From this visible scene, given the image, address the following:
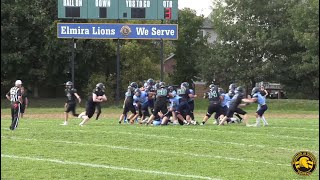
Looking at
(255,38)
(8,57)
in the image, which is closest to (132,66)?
(8,57)

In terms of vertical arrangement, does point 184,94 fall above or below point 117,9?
below

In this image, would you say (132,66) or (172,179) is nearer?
(172,179)

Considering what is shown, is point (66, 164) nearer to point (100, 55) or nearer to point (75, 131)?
point (75, 131)

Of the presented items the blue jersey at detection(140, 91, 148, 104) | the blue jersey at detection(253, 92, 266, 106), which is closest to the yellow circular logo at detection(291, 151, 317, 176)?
the blue jersey at detection(253, 92, 266, 106)

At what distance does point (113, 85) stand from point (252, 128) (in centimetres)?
2597

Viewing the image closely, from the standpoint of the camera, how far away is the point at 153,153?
42.6ft

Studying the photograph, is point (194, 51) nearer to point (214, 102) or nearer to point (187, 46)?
point (187, 46)

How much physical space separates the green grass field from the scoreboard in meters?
14.9

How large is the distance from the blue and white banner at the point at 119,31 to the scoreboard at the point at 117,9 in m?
0.84

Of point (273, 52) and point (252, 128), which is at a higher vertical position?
point (273, 52)

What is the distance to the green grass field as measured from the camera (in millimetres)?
10188

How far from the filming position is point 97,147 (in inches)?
549

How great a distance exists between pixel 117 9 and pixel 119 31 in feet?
4.84

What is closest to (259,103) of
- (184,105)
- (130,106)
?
(184,105)
